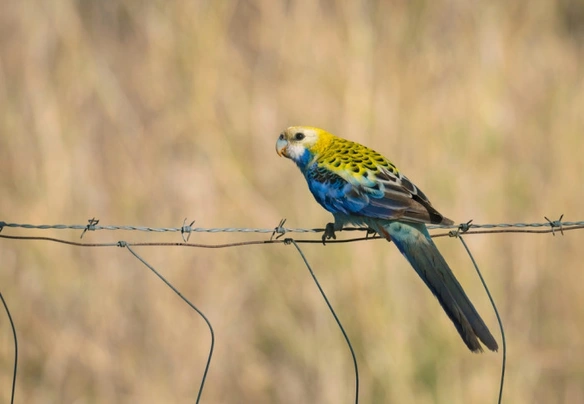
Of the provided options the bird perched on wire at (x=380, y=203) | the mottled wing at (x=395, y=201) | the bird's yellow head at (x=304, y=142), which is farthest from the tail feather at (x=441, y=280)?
the bird's yellow head at (x=304, y=142)

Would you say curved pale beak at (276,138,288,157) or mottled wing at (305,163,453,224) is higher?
curved pale beak at (276,138,288,157)

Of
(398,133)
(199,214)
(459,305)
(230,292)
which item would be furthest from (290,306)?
(459,305)

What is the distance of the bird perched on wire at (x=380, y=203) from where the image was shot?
3.48 m

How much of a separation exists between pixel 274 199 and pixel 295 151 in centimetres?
97

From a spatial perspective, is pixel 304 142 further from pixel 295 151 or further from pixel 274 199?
pixel 274 199

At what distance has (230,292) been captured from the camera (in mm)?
→ 5910

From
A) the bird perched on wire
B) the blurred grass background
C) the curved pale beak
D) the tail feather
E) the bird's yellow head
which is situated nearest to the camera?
the tail feather

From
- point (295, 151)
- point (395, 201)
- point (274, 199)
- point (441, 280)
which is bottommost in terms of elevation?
point (441, 280)

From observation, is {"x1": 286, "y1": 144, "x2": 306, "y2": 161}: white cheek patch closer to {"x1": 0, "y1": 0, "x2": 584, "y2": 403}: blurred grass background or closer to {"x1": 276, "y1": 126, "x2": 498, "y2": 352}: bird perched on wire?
{"x1": 276, "y1": 126, "x2": 498, "y2": 352}: bird perched on wire

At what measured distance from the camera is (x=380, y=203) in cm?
407

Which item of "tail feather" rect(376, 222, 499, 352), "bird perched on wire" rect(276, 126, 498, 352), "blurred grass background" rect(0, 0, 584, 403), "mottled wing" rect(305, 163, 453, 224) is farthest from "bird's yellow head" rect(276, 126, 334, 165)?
"tail feather" rect(376, 222, 499, 352)

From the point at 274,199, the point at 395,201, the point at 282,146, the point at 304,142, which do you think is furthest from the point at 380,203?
the point at 274,199

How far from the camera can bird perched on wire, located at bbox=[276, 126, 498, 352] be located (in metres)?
3.48

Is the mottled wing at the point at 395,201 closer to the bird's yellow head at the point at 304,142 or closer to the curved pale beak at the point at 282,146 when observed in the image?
the bird's yellow head at the point at 304,142
